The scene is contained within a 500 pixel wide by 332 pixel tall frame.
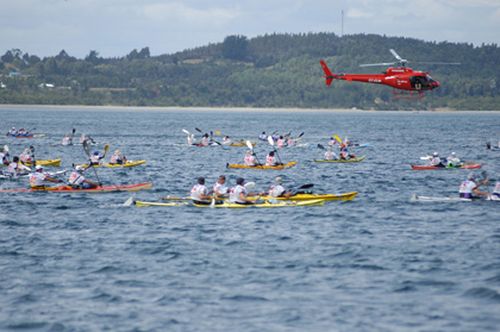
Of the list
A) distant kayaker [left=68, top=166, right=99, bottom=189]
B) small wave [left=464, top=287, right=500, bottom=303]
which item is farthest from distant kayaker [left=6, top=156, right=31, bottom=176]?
small wave [left=464, top=287, right=500, bottom=303]

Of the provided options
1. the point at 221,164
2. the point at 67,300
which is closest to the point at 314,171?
the point at 221,164

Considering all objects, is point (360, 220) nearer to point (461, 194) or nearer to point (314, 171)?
point (461, 194)

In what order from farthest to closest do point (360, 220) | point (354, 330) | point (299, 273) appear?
1. point (360, 220)
2. point (299, 273)
3. point (354, 330)

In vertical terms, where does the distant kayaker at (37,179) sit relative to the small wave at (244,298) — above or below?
above

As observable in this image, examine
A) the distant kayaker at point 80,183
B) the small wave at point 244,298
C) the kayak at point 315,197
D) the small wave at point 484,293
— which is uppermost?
the distant kayaker at point 80,183

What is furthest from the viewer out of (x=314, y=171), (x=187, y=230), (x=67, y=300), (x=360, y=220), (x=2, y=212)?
(x=314, y=171)

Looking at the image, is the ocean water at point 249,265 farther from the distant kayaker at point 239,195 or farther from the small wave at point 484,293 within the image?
the distant kayaker at point 239,195

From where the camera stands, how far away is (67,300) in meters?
25.3

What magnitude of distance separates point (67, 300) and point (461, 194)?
2396 cm

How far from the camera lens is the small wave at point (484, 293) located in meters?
25.1

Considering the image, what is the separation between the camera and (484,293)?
25609 millimetres

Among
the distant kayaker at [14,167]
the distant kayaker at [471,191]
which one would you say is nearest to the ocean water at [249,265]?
the distant kayaker at [471,191]

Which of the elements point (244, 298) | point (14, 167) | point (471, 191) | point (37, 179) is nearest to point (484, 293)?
point (244, 298)

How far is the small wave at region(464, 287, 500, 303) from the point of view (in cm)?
2509
